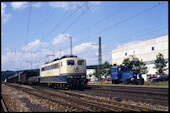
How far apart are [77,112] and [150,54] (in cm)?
5932

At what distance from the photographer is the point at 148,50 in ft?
215

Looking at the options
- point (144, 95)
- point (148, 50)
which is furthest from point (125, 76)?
point (148, 50)

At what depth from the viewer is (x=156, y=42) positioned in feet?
205

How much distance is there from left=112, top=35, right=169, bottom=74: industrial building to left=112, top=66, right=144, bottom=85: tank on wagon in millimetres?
25297

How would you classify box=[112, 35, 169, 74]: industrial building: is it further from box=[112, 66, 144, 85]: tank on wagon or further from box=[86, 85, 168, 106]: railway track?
box=[86, 85, 168, 106]: railway track

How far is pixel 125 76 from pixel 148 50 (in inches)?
1384

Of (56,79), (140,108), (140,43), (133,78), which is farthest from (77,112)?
(140,43)

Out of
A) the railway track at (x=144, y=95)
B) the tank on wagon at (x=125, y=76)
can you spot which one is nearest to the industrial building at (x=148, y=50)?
the tank on wagon at (x=125, y=76)

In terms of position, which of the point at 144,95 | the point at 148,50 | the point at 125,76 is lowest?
the point at 144,95

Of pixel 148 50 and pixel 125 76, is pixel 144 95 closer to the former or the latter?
pixel 125 76

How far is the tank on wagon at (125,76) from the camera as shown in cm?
3194

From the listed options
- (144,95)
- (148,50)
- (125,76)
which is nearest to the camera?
(144,95)

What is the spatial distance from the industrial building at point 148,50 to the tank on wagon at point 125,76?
83.0 feet

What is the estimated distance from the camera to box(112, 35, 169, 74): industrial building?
5941 cm
